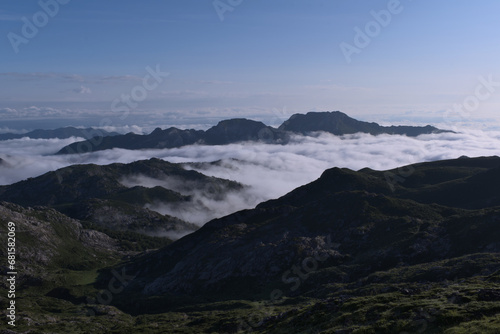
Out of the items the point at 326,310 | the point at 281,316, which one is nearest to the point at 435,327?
the point at 326,310

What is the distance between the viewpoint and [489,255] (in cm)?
15975

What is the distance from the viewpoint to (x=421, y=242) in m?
198

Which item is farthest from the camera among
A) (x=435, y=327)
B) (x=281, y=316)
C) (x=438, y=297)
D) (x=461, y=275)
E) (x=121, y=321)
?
(x=121, y=321)

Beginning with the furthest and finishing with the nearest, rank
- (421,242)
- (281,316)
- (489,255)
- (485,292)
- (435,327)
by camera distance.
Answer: (421,242)
(489,255)
(281,316)
(485,292)
(435,327)

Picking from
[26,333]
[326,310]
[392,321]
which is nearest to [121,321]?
[26,333]

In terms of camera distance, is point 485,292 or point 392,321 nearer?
point 392,321

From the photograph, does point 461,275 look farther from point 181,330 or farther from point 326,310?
point 181,330

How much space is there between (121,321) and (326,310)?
128 meters

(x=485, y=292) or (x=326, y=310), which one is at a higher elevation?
(x=485, y=292)

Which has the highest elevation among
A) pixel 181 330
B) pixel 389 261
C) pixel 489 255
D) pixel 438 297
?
pixel 438 297

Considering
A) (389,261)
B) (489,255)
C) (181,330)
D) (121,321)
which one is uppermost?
(489,255)

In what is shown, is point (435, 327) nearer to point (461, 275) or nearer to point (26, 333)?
point (461, 275)

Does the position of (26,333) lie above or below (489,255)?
below

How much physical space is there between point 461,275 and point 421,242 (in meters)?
50.7
